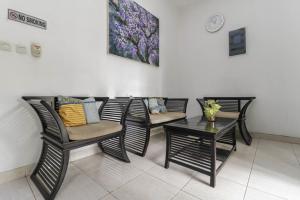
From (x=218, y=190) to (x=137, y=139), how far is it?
3.89 feet

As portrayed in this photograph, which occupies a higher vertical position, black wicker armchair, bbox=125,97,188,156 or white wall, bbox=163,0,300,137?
white wall, bbox=163,0,300,137

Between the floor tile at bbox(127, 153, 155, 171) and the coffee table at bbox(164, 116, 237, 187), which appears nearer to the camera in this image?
the coffee table at bbox(164, 116, 237, 187)

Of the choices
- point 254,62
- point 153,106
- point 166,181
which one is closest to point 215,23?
point 254,62

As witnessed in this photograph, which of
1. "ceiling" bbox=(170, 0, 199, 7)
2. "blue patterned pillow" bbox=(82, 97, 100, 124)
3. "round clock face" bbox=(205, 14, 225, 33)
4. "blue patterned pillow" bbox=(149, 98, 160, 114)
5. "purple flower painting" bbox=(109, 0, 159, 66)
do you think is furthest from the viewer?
"ceiling" bbox=(170, 0, 199, 7)

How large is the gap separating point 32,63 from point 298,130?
3.73m

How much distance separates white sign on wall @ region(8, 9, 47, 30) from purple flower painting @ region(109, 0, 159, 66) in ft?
2.80

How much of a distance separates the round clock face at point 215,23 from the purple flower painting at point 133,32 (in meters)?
1.13

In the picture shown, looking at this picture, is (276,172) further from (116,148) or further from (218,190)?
(116,148)

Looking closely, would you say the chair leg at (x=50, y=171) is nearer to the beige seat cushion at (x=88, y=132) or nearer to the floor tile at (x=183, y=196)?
the beige seat cushion at (x=88, y=132)

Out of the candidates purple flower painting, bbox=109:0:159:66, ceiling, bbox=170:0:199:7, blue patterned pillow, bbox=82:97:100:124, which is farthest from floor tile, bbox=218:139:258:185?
ceiling, bbox=170:0:199:7

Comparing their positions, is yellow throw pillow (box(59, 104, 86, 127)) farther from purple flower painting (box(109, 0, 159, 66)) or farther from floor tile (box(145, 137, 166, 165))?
purple flower painting (box(109, 0, 159, 66))

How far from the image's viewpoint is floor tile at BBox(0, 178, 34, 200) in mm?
1169

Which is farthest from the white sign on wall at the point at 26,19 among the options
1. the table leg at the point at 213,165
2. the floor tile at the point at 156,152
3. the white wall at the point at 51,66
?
the table leg at the point at 213,165

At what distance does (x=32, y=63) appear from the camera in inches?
61.0
